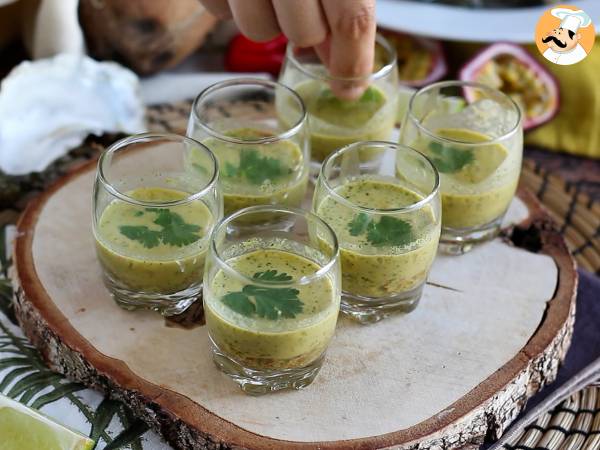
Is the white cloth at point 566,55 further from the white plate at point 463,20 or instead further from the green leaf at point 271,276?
the white plate at point 463,20

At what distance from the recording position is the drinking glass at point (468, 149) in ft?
7.24

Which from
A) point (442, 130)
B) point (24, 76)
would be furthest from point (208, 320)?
point (24, 76)

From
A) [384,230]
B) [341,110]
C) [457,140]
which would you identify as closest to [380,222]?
[384,230]

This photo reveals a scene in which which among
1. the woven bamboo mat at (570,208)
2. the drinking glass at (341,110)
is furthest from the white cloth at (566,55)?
the woven bamboo mat at (570,208)

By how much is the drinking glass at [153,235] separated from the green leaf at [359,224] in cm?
31

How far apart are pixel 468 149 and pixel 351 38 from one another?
410 mm

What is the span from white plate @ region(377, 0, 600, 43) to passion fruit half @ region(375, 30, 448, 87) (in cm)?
18

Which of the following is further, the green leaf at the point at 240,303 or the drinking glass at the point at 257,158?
the drinking glass at the point at 257,158

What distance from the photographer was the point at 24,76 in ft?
9.36

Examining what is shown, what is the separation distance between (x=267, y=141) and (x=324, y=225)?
38 centimetres

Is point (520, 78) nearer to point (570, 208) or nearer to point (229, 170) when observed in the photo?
point (570, 208)

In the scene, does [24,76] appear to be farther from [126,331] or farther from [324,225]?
[324,225]

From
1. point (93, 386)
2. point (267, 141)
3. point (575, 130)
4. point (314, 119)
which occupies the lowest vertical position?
point (575, 130)

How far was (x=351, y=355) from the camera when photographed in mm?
2018
